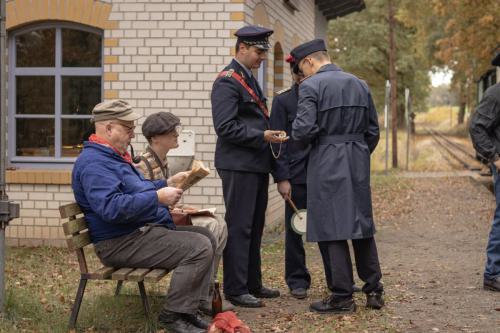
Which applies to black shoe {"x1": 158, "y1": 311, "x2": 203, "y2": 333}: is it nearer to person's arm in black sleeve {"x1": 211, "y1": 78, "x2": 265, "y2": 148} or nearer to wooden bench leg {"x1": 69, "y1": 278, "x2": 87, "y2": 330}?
wooden bench leg {"x1": 69, "y1": 278, "x2": 87, "y2": 330}

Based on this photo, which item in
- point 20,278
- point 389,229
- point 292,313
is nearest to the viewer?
point 292,313

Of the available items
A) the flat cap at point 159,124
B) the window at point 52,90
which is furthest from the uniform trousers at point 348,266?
the window at point 52,90

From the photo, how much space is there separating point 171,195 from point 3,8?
1867 millimetres

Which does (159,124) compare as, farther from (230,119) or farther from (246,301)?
(246,301)

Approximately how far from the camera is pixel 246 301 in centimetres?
675

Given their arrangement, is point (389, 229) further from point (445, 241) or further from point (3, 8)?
point (3, 8)

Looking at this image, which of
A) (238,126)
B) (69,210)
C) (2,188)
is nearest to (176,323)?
(69,210)

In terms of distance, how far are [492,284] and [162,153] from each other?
321 cm

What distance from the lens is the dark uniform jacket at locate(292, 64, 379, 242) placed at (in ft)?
20.8

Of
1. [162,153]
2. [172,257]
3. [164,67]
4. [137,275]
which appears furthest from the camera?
[164,67]

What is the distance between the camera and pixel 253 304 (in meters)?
6.75

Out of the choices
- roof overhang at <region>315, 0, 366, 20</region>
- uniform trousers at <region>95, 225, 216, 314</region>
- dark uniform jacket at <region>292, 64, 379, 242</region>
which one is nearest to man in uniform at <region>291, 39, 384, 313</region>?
dark uniform jacket at <region>292, 64, 379, 242</region>

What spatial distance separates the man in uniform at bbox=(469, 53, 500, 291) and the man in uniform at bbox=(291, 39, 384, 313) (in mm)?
1223

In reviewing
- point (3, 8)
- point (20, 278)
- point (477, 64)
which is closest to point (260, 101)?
point (3, 8)
